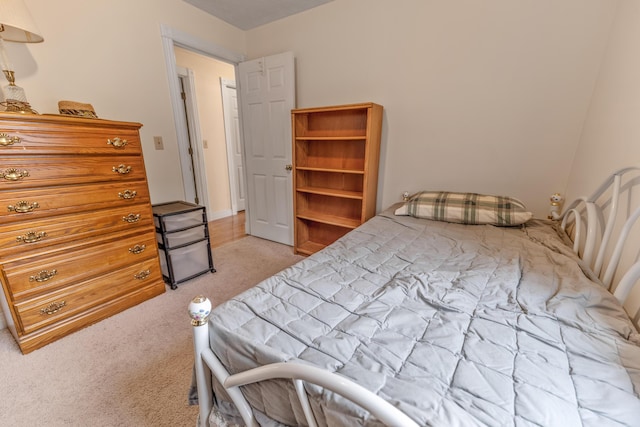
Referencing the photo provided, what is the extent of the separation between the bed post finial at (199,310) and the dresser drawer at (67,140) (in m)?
1.48

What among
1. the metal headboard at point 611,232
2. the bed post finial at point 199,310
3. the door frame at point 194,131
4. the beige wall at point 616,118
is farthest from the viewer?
the door frame at point 194,131

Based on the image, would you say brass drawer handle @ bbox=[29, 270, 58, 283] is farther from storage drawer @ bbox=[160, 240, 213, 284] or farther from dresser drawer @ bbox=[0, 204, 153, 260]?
storage drawer @ bbox=[160, 240, 213, 284]

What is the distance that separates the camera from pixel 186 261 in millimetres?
2271

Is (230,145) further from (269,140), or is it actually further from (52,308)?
(52,308)

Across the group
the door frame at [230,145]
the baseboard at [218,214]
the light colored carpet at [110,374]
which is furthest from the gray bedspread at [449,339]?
the door frame at [230,145]

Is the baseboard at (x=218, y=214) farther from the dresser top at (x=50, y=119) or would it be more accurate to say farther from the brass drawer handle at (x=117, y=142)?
the dresser top at (x=50, y=119)

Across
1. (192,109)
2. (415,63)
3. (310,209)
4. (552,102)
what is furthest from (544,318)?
(192,109)

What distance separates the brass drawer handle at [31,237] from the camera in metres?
1.40

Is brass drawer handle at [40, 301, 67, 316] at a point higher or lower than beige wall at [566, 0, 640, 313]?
lower

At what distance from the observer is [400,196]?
248 cm

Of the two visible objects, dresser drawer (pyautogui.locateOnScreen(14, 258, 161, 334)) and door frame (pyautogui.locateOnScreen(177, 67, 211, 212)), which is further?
door frame (pyautogui.locateOnScreen(177, 67, 211, 212))

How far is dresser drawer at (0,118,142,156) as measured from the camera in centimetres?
133

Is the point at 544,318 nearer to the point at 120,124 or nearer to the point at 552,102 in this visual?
the point at 552,102

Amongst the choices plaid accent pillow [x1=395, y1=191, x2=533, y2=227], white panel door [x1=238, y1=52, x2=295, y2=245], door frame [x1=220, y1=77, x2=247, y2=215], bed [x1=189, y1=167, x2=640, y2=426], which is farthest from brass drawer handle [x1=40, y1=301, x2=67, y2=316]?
door frame [x1=220, y1=77, x2=247, y2=215]
